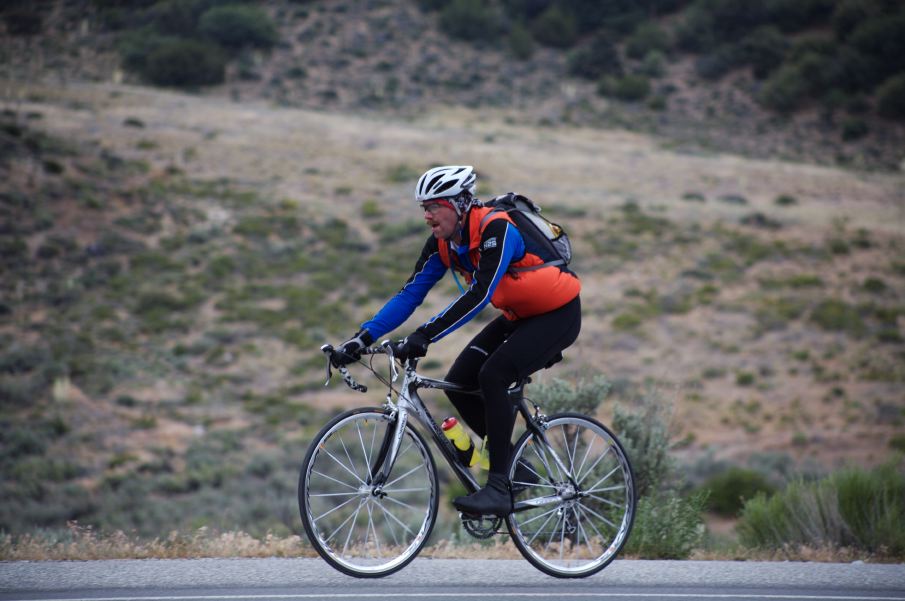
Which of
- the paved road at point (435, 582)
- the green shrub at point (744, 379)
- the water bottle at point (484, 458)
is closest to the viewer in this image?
the paved road at point (435, 582)

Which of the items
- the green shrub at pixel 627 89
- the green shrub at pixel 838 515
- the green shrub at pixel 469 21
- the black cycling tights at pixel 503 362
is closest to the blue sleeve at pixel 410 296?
the black cycling tights at pixel 503 362

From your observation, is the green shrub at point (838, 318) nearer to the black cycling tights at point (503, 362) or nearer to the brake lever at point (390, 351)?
the black cycling tights at point (503, 362)

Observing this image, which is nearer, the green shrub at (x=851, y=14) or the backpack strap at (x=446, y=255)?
the backpack strap at (x=446, y=255)

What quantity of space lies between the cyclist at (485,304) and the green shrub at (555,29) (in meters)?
78.8

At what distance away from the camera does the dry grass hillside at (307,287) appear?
20.3 metres

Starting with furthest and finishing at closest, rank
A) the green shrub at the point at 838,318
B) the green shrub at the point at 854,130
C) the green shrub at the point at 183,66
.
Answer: the green shrub at the point at 854,130 → the green shrub at the point at 183,66 → the green shrub at the point at 838,318

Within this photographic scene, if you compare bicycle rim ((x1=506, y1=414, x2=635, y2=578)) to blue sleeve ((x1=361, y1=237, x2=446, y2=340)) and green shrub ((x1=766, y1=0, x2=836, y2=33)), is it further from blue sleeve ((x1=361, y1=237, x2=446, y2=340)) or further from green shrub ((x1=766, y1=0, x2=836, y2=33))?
green shrub ((x1=766, y1=0, x2=836, y2=33))

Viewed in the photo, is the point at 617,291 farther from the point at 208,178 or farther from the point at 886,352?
the point at 208,178

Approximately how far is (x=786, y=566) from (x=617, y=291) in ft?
87.0

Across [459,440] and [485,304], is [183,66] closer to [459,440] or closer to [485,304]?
[459,440]

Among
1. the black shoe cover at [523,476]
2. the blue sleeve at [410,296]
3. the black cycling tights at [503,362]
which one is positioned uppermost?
the blue sleeve at [410,296]

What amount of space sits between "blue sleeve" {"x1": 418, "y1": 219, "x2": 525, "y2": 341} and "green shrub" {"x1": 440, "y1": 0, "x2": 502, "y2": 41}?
256 ft

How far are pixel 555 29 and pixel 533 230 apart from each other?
79262 millimetres

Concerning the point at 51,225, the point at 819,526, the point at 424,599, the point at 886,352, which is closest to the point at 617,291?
the point at 886,352
